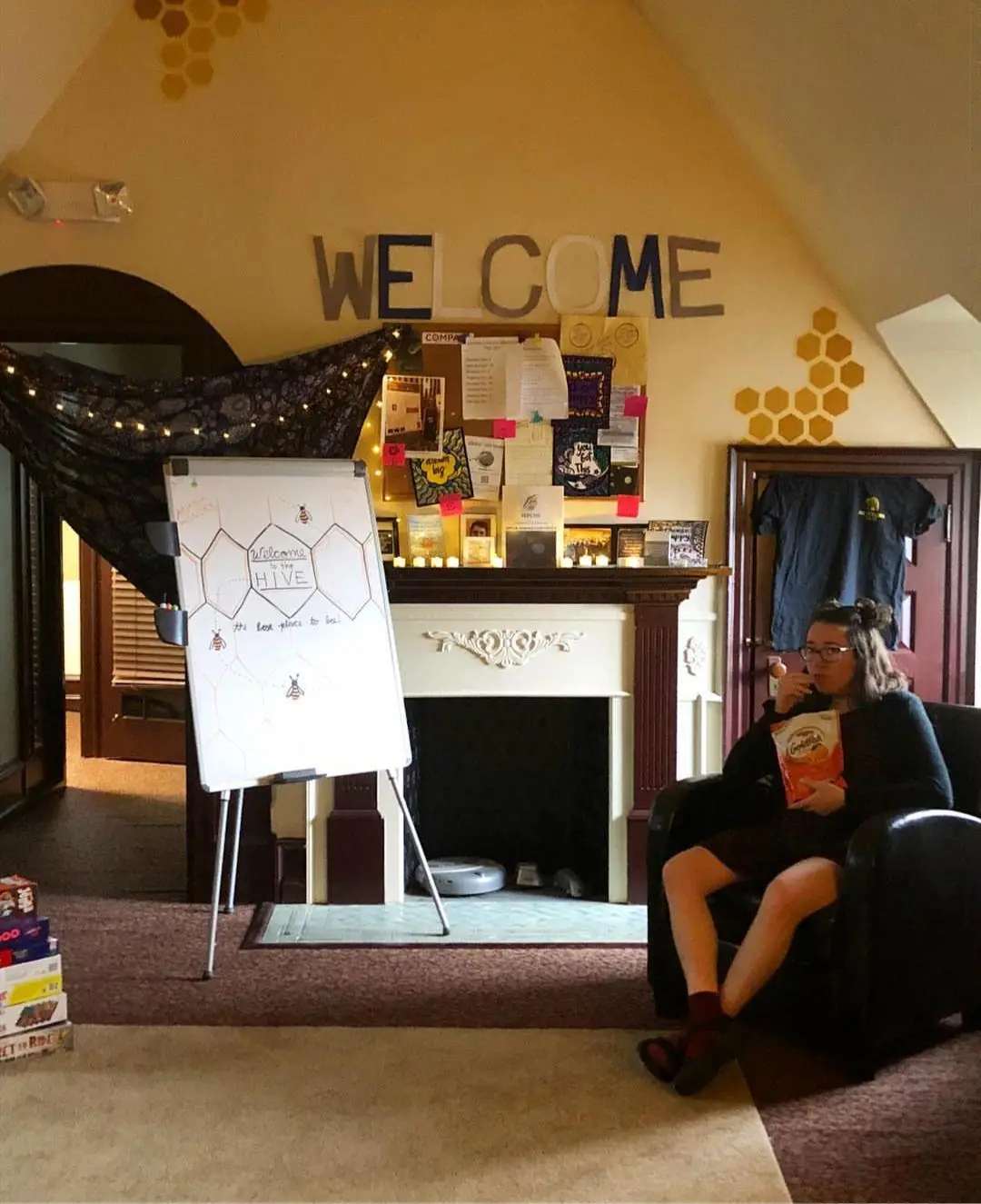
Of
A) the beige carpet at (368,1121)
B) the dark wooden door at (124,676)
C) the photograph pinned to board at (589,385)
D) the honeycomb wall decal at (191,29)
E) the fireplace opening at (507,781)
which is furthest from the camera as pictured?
the dark wooden door at (124,676)

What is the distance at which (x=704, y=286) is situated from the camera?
379 cm

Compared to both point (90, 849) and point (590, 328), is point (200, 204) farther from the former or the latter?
point (90, 849)

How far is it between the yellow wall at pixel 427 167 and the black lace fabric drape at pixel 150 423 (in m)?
0.21

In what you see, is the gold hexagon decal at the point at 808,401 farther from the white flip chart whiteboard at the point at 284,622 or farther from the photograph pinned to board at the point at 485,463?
the white flip chart whiteboard at the point at 284,622

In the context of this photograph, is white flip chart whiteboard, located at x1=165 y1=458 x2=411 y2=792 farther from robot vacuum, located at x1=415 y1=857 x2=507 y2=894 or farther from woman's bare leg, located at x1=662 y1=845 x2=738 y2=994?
woman's bare leg, located at x1=662 y1=845 x2=738 y2=994

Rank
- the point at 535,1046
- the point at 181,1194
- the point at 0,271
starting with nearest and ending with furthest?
the point at 181,1194 < the point at 535,1046 < the point at 0,271

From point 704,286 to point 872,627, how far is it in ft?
5.06

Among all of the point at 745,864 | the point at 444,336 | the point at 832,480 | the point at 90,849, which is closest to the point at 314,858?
the point at 90,849

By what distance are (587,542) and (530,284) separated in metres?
0.90

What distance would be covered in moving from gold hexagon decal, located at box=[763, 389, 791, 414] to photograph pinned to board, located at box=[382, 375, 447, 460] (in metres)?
1.12

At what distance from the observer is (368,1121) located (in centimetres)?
230

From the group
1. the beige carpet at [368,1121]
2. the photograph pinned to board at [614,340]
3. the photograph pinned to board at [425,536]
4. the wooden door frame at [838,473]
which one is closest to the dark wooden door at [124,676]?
the photograph pinned to board at [425,536]

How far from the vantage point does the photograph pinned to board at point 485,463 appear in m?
3.76

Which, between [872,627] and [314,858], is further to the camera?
[314,858]
